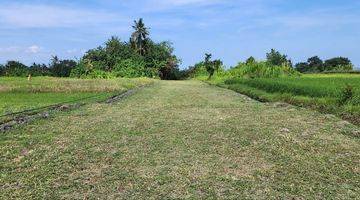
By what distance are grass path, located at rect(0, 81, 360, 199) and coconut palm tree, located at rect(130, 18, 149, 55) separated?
215 ft

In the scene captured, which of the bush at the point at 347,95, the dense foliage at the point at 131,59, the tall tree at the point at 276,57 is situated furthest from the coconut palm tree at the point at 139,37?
the bush at the point at 347,95

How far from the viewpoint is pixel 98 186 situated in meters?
6.61

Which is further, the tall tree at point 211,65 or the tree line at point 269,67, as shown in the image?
the tall tree at point 211,65

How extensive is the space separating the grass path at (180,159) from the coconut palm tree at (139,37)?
6550cm

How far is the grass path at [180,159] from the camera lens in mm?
6461

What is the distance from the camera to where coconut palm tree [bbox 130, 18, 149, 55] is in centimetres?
7856

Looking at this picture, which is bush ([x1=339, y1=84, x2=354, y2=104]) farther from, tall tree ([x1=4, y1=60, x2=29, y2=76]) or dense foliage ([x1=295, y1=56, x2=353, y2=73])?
dense foliage ([x1=295, y1=56, x2=353, y2=73])

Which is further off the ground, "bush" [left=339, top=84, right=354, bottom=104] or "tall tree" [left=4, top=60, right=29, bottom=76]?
"bush" [left=339, top=84, right=354, bottom=104]

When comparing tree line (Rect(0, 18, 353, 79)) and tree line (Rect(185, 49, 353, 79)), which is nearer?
tree line (Rect(185, 49, 353, 79))

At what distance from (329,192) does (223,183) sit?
1.39m

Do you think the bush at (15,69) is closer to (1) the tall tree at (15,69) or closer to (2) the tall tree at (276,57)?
(1) the tall tree at (15,69)

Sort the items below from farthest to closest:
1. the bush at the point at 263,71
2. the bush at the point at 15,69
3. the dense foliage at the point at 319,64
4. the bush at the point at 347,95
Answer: the dense foliage at the point at 319,64, the bush at the point at 15,69, the bush at the point at 263,71, the bush at the point at 347,95

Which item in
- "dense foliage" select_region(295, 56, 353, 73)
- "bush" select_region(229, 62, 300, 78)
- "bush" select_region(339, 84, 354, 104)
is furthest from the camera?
"dense foliage" select_region(295, 56, 353, 73)

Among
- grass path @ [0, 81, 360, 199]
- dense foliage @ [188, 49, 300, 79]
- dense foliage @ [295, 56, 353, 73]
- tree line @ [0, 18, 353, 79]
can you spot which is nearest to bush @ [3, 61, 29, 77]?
tree line @ [0, 18, 353, 79]
